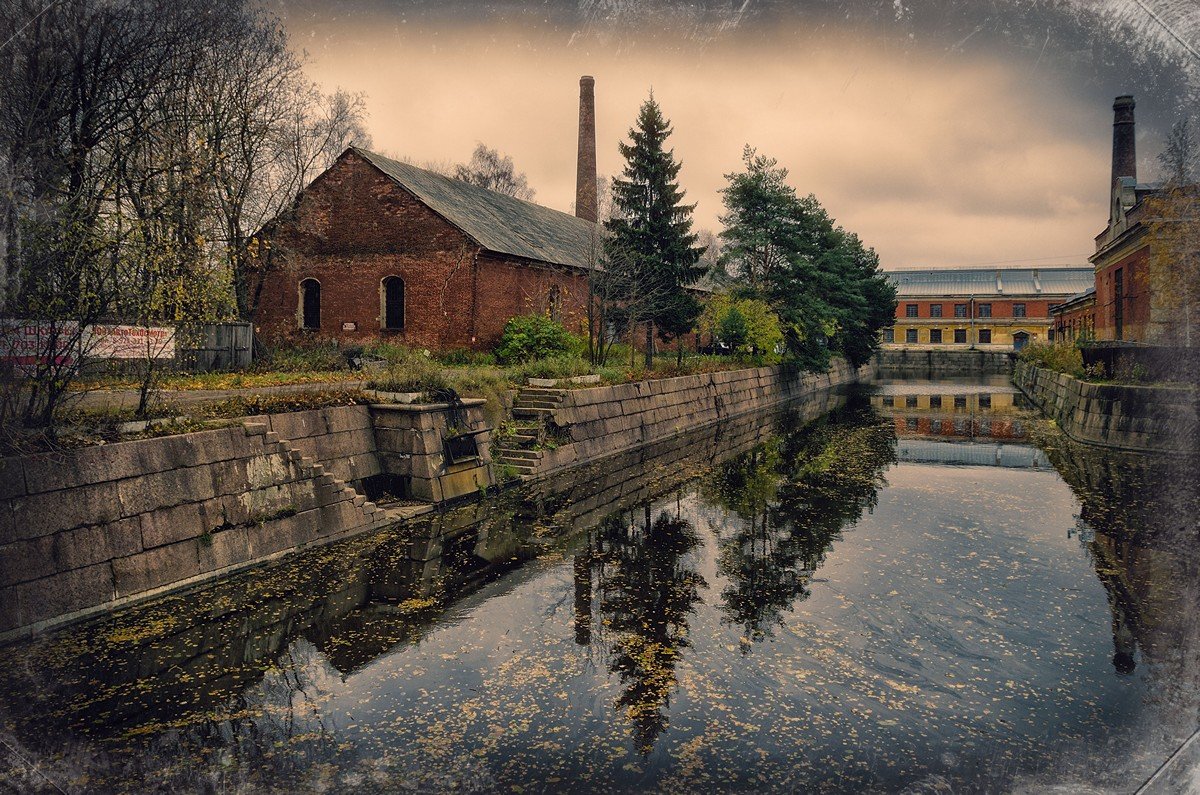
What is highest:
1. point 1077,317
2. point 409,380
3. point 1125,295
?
point 1077,317

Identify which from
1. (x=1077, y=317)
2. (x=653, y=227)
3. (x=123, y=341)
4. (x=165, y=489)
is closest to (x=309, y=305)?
(x=653, y=227)

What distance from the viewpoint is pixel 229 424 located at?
9.80m

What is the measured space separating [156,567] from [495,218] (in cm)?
2326

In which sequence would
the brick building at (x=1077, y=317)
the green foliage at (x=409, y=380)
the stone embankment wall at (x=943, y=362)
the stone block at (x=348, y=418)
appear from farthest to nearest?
1. the stone embankment wall at (x=943, y=362)
2. the brick building at (x=1077, y=317)
3. the green foliage at (x=409, y=380)
4. the stone block at (x=348, y=418)

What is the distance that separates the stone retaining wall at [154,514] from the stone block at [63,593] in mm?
10

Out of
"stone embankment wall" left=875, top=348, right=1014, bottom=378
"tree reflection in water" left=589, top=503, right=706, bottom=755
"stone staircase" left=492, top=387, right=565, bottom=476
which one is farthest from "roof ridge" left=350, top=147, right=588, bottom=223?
"stone embankment wall" left=875, top=348, right=1014, bottom=378

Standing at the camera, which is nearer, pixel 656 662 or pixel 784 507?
pixel 656 662

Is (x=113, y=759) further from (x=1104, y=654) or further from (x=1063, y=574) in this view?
(x=1063, y=574)

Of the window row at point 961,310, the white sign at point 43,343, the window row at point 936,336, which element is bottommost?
the white sign at point 43,343

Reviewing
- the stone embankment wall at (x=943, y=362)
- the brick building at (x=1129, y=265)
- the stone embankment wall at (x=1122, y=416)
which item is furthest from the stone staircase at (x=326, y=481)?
the stone embankment wall at (x=943, y=362)

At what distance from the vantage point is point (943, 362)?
6556 centimetres

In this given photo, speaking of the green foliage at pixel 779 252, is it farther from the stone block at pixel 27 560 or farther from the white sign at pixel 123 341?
the stone block at pixel 27 560

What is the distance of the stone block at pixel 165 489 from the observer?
8031 millimetres

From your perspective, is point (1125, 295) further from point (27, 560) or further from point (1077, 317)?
point (1077, 317)
